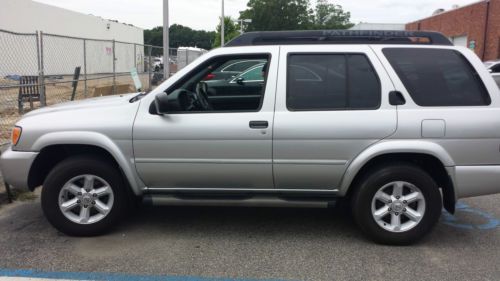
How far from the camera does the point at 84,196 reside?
4379 mm

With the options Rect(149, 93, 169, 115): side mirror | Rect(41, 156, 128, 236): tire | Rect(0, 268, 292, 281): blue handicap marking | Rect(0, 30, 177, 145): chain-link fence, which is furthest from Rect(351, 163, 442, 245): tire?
Rect(0, 30, 177, 145): chain-link fence

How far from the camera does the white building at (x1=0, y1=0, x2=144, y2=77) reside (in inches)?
931

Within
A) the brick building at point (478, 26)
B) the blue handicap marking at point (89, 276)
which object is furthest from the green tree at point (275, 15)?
the blue handicap marking at point (89, 276)

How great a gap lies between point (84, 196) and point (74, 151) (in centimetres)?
A: 46

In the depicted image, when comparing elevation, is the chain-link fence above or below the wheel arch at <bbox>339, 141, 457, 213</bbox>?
above

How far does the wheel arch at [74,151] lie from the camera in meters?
4.25

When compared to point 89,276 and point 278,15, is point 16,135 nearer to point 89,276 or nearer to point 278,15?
point 89,276

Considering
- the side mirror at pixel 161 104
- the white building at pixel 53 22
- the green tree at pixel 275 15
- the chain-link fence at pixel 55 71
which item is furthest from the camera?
the green tree at pixel 275 15

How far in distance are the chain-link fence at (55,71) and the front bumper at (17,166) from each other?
4.16 meters

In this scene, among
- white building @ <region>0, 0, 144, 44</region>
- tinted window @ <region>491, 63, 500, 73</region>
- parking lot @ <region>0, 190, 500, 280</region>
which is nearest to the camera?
parking lot @ <region>0, 190, 500, 280</region>

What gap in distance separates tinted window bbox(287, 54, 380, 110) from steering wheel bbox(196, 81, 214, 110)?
3.19 ft

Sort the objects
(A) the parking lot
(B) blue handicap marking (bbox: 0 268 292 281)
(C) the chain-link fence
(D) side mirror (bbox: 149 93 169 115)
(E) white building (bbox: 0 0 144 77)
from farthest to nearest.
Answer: (E) white building (bbox: 0 0 144 77) → (C) the chain-link fence → (D) side mirror (bbox: 149 93 169 115) → (A) the parking lot → (B) blue handicap marking (bbox: 0 268 292 281)

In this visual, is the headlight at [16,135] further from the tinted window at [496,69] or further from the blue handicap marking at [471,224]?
the tinted window at [496,69]

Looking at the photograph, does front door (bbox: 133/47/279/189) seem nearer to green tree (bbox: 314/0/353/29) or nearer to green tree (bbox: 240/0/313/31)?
green tree (bbox: 240/0/313/31)
